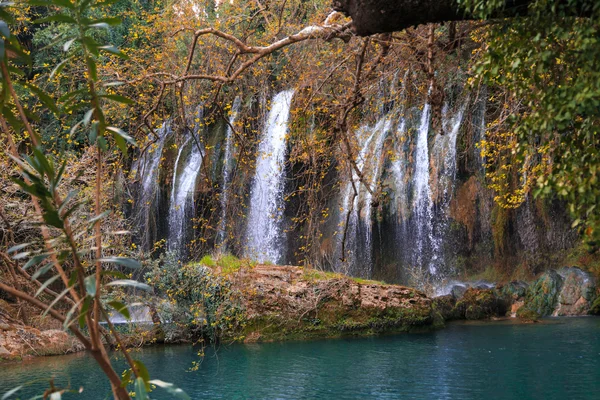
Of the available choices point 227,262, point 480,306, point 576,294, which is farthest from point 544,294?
point 227,262

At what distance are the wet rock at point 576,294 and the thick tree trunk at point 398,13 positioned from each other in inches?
529

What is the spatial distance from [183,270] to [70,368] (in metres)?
3.17

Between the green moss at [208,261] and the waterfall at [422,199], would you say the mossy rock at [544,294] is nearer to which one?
the waterfall at [422,199]

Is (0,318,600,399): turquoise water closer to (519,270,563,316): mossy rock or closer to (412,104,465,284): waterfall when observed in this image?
(519,270,563,316): mossy rock

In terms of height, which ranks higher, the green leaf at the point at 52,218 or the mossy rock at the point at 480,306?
the green leaf at the point at 52,218

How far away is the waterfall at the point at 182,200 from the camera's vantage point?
20141 millimetres

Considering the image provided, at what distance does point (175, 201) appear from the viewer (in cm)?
2020

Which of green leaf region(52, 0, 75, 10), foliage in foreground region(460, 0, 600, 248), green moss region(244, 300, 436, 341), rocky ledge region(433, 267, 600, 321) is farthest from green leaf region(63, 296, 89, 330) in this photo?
rocky ledge region(433, 267, 600, 321)

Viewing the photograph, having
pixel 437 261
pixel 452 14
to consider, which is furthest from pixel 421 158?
pixel 452 14

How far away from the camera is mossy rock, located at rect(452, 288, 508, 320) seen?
1580cm

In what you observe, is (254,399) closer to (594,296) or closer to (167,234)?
(594,296)

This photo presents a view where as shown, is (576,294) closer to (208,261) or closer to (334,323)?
(334,323)

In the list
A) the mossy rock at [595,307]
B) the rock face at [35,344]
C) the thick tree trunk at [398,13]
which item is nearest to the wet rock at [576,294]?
the mossy rock at [595,307]

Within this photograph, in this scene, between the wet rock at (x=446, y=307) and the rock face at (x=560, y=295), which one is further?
the wet rock at (x=446, y=307)
